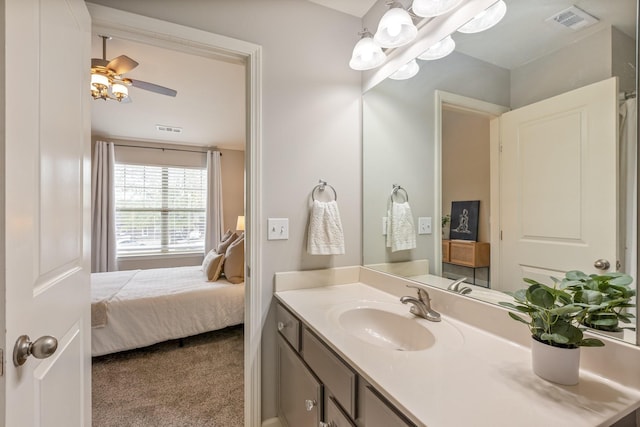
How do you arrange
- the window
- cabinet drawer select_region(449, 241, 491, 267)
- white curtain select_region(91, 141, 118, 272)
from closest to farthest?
cabinet drawer select_region(449, 241, 491, 267)
white curtain select_region(91, 141, 118, 272)
the window

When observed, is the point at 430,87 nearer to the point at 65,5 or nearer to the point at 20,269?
the point at 65,5

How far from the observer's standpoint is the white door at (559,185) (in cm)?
81

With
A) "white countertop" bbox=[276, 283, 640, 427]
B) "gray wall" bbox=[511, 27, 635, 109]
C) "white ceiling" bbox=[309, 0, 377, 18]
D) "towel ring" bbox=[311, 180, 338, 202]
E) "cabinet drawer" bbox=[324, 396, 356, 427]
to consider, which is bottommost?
"cabinet drawer" bbox=[324, 396, 356, 427]

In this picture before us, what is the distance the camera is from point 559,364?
2.26ft

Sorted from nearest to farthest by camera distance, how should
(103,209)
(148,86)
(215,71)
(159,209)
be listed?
1. (148,86)
2. (215,71)
3. (103,209)
4. (159,209)

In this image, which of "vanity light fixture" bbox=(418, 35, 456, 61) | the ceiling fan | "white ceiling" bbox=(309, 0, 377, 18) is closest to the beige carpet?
the ceiling fan

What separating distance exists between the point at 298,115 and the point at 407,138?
633 mm

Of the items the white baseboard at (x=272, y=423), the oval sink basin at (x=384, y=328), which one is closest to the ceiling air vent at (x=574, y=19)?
the oval sink basin at (x=384, y=328)

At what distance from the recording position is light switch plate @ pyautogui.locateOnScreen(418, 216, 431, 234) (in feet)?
4.82

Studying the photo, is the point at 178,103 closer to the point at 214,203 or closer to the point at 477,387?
the point at 214,203

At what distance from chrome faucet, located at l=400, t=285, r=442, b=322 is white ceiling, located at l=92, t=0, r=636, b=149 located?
95 centimetres

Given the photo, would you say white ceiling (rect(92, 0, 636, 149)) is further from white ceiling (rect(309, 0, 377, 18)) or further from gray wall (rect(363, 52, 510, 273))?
gray wall (rect(363, 52, 510, 273))

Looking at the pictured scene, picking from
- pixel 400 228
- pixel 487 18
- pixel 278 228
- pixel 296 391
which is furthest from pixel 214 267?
pixel 487 18

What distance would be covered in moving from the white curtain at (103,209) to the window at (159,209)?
0.13 meters
